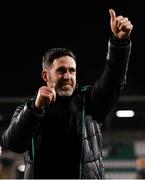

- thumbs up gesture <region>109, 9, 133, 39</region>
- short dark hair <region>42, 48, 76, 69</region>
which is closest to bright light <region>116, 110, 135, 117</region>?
short dark hair <region>42, 48, 76, 69</region>

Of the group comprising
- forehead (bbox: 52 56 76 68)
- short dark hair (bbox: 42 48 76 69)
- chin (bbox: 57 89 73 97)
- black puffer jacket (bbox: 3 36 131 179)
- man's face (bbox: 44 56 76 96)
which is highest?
short dark hair (bbox: 42 48 76 69)

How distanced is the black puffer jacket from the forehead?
0.12 meters

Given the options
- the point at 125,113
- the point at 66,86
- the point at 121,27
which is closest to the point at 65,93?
the point at 66,86

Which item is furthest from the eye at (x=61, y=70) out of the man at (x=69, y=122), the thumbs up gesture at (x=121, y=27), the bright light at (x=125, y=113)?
the bright light at (x=125, y=113)

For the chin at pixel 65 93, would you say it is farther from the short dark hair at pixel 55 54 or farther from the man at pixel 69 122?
the short dark hair at pixel 55 54

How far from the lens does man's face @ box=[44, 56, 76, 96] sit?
5.24 ft

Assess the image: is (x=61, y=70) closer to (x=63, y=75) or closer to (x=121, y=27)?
(x=63, y=75)

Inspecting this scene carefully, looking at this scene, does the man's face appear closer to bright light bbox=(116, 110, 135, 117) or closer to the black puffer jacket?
the black puffer jacket

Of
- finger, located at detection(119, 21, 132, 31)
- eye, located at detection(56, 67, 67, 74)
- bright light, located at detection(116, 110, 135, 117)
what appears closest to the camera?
finger, located at detection(119, 21, 132, 31)

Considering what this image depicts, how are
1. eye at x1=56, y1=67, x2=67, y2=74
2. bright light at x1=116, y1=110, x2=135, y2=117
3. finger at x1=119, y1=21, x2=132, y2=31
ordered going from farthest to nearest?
bright light at x1=116, y1=110, x2=135, y2=117, eye at x1=56, y1=67, x2=67, y2=74, finger at x1=119, y1=21, x2=132, y2=31

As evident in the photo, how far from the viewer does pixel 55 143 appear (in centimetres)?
155

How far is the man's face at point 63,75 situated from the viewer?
160 cm

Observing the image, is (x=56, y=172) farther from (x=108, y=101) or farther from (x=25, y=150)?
(x=108, y=101)

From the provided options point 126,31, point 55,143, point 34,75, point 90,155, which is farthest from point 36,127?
point 34,75
